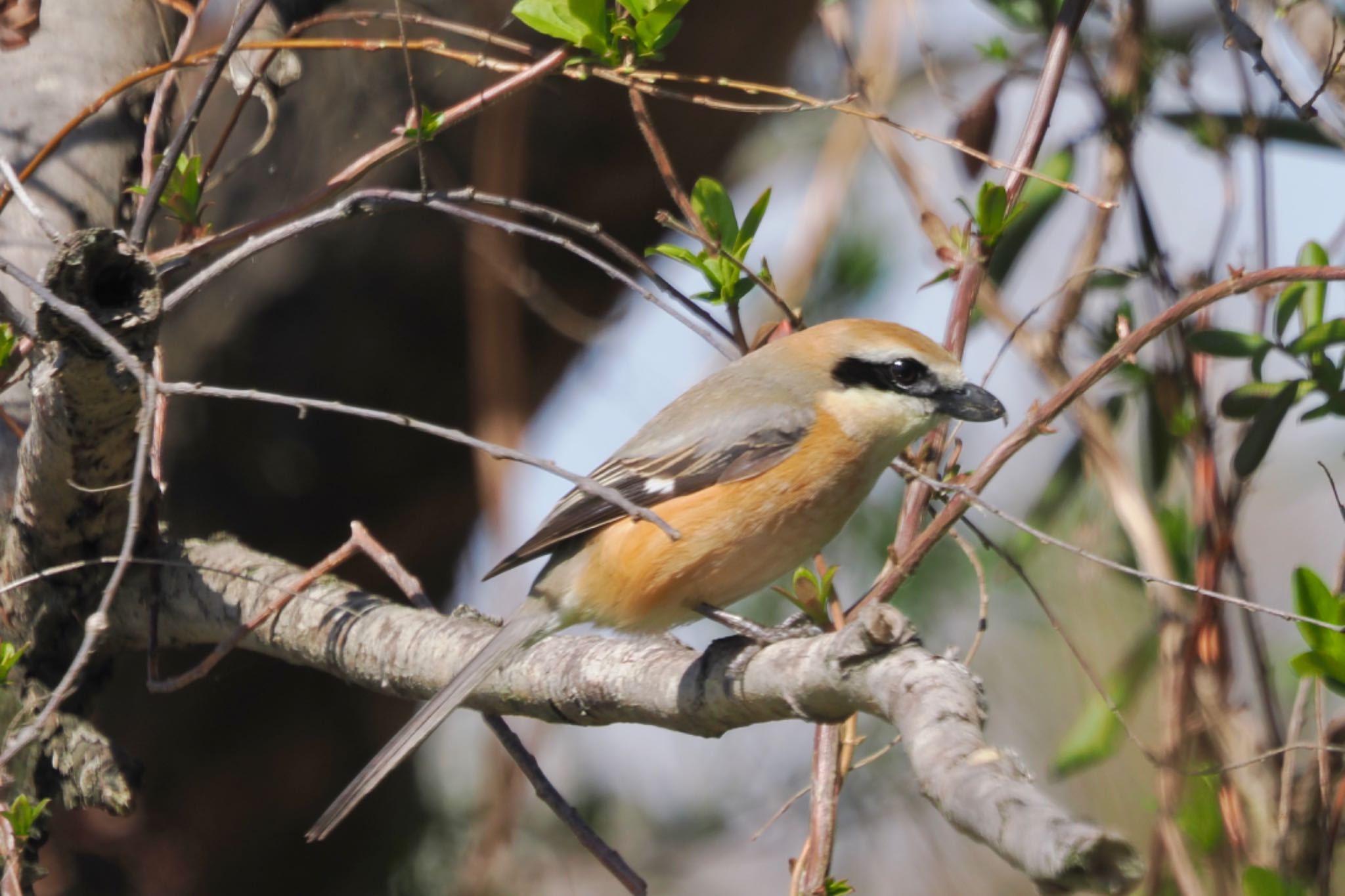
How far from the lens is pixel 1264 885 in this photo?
7.00 ft

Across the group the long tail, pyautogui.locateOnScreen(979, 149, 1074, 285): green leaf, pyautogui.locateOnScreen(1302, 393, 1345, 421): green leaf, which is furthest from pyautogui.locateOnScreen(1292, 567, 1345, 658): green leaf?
the long tail

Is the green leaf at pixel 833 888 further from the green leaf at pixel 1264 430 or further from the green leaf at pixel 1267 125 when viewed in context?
the green leaf at pixel 1267 125

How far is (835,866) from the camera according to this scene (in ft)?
15.6

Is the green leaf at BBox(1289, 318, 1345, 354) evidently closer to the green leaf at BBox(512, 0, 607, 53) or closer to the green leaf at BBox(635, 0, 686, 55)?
the green leaf at BBox(635, 0, 686, 55)

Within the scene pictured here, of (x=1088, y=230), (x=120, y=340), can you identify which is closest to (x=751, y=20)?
(x=1088, y=230)

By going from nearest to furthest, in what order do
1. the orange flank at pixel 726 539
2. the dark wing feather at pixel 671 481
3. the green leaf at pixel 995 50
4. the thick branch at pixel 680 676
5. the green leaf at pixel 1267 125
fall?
the thick branch at pixel 680 676
the orange flank at pixel 726 539
the dark wing feather at pixel 671 481
the green leaf at pixel 1267 125
the green leaf at pixel 995 50

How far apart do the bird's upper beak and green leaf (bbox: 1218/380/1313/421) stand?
0.46 meters

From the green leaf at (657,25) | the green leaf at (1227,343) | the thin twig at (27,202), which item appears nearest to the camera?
the thin twig at (27,202)

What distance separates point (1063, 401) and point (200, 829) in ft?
10.0

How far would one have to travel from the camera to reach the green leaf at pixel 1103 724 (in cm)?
273

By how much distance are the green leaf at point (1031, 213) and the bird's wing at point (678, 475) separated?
2.13ft

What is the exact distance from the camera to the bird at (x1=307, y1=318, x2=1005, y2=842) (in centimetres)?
262

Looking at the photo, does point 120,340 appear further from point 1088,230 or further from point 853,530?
point 853,530

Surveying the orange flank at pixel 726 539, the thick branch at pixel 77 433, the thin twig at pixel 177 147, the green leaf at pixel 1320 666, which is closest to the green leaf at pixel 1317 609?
the green leaf at pixel 1320 666
